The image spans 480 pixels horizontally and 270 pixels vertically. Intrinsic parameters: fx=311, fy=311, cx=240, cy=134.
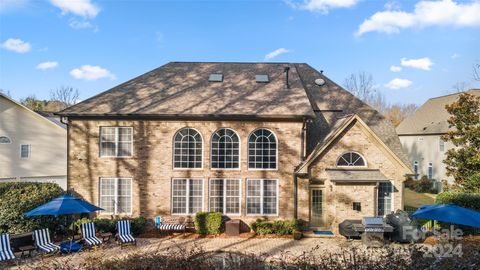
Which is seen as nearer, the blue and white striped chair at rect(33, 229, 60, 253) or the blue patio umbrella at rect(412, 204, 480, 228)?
the blue patio umbrella at rect(412, 204, 480, 228)

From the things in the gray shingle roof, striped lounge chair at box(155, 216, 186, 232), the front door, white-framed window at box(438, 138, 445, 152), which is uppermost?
white-framed window at box(438, 138, 445, 152)

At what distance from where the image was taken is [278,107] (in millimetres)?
18016

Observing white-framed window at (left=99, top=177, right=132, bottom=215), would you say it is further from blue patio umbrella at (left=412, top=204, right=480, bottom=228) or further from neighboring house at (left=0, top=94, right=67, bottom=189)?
blue patio umbrella at (left=412, top=204, right=480, bottom=228)

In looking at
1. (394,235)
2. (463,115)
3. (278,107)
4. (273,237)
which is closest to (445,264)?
(394,235)

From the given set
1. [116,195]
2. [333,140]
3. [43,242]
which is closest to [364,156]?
[333,140]

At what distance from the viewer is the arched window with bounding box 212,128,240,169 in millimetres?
17953

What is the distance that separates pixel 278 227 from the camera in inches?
656

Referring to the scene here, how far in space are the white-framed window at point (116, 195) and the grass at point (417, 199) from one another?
70.1 feet

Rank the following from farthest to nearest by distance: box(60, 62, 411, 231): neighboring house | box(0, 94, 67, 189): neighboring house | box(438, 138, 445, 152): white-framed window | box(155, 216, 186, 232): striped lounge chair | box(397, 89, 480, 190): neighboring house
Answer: box(397, 89, 480, 190): neighboring house → box(438, 138, 445, 152): white-framed window → box(0, 94, 67, 189): neighboring house → box(60, 62, 411, 231): neighboring house → box(155, 216, 186, 232): striped lounge chair

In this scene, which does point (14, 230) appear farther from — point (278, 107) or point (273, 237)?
point (278, 107)

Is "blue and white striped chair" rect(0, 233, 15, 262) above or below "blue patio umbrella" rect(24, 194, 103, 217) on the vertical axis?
below

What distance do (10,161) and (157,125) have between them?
16.9 m

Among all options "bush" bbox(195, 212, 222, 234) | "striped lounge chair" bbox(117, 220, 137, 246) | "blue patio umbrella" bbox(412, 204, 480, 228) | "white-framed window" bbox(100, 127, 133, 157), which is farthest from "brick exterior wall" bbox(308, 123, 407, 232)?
"white-framed window" bbox(100, 127, 133, 157)

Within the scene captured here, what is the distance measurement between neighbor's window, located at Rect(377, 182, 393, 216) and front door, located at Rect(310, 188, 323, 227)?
3217mm
